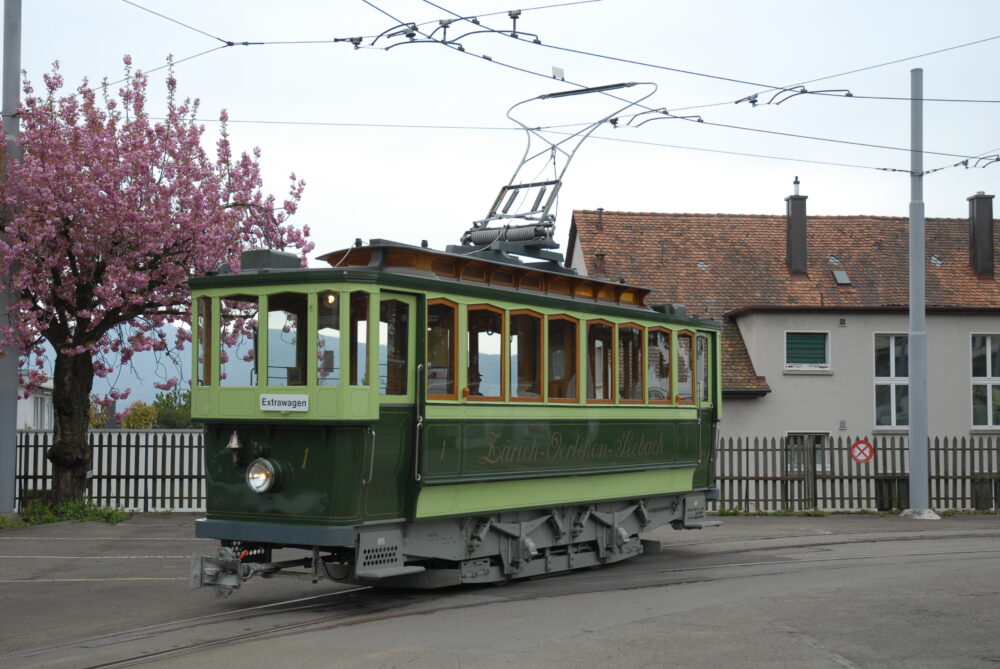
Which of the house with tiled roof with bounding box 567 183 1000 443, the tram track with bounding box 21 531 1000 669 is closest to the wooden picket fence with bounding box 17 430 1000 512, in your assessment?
the house with tiled roof with bounding box 567 183 1000 443

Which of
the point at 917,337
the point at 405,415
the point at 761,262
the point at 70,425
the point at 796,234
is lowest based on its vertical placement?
the point at 70,425

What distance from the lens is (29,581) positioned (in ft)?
42.5

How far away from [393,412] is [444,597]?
2.03 metres

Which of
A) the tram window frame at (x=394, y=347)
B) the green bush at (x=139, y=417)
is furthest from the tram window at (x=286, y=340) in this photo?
the green bush at (x=139, y=417)

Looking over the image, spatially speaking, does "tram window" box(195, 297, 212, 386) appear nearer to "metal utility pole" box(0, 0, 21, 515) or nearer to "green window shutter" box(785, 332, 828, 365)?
"metal utility pole" box(0, 0, 21, 515)

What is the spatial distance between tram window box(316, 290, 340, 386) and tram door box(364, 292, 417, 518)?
1.27ft

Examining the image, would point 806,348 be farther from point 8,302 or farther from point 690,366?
point 8,302

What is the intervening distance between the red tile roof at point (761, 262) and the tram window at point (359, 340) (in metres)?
17.5

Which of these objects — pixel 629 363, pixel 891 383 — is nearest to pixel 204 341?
pixel 629 363

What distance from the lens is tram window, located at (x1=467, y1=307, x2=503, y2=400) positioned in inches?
456

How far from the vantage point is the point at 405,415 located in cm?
1079

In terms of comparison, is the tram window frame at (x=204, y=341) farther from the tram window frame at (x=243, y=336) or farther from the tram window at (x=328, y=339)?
the tram window at (x=328, y=339)

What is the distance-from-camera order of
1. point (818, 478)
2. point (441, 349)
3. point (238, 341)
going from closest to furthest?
point (238, 341) < point (441, 349) < point (818, 478)

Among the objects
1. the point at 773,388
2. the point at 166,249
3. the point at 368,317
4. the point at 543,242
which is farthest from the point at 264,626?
the point at 773,388
